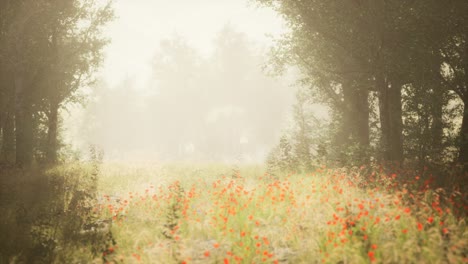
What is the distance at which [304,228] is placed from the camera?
6.12 m

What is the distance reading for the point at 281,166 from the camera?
12.7 m

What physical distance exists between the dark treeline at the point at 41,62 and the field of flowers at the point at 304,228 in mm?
9410

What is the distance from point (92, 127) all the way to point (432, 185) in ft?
170

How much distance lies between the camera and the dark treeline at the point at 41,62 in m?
14.1

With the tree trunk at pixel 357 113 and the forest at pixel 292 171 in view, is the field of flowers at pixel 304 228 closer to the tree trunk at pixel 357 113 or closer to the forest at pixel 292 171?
the forest at pixel 292 171

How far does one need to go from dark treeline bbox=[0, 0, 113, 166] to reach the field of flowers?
30.9 ft

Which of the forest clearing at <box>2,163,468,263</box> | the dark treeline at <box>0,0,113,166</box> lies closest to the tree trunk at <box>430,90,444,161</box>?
the forest clearing at <box>2,163,468,263</box>

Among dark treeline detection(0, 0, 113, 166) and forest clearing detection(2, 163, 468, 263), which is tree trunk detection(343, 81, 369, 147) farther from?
dark treeline detection(0, 0, 113, 166)

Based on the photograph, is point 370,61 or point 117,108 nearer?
point 370,61

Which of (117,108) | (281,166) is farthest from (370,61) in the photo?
(117,108)

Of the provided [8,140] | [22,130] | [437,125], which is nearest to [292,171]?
[437,125]

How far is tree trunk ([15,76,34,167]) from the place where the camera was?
1405 cm

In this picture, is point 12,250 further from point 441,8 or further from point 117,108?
point 117,108

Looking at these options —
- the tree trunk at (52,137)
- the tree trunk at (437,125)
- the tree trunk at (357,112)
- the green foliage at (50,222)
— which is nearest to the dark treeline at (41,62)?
the tree trunk at (52,137)
